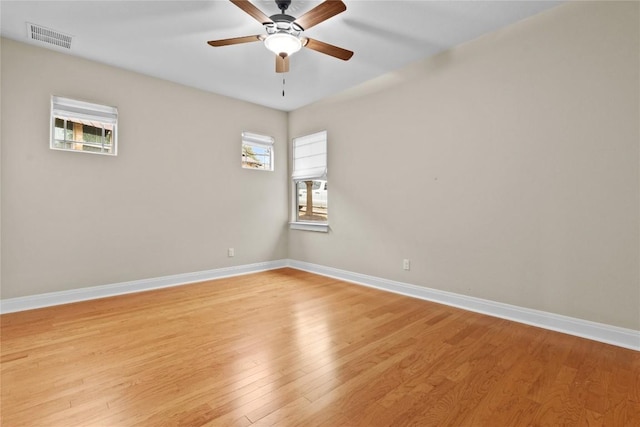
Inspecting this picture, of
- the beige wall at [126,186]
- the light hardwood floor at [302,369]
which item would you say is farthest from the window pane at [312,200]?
the light hardwood floor at [302,369]

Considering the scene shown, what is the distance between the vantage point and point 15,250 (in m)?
3.01

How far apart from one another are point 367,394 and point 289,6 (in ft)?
9.55

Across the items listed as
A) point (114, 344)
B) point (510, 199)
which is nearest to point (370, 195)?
point (510, 199)

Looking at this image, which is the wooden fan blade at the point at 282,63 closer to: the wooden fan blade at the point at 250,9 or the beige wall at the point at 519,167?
the wooden fan blade at the point at 250,9

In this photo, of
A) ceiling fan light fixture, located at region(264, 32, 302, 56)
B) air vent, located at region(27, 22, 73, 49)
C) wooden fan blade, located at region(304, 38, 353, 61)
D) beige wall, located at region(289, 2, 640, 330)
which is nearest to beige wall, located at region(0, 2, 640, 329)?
beige wall, located at region(289, 2, 640, 330)

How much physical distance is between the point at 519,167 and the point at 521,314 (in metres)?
1.36

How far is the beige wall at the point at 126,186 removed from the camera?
304 centimetres

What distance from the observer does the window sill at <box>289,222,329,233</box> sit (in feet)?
15.3

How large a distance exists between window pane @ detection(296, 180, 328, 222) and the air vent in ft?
11.0

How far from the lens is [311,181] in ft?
16.6

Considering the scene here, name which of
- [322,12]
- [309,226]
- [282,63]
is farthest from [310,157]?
[322,12]

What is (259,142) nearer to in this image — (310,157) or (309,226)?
(310,157)

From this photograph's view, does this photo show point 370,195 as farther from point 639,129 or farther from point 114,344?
point 114,344

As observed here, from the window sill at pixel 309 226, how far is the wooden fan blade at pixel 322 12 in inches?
112
